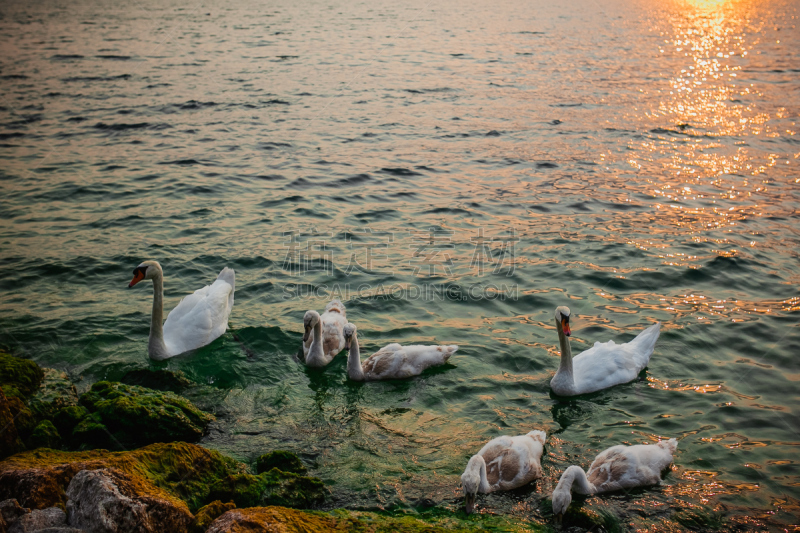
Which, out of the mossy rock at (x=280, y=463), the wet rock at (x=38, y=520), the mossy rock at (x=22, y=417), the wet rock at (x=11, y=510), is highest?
the wet rock at (x=11, y=510)

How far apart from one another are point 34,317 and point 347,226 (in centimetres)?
685

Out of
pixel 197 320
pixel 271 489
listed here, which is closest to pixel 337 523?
pixel 271 489

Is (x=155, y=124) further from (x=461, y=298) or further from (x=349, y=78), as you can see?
(x=461, y=298)

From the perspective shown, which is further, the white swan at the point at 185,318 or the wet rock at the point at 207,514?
the white swan at the point at 185,318

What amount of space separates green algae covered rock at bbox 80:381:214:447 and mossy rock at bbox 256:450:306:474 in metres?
1.08

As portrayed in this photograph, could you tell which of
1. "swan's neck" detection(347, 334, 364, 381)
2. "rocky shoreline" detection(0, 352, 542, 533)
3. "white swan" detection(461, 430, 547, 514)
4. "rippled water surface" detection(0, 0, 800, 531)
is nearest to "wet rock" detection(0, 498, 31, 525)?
"rocky shoreline" detection(0, 352, 542, 533)

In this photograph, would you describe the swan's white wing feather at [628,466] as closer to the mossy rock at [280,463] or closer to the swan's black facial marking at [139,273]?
the mossy rock at [280,463]

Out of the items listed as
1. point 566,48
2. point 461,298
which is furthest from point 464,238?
point 566,48

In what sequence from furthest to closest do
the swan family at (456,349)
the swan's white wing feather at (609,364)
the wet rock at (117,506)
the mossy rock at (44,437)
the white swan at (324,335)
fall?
the white swan at (324,335) < the swan's white wing feather at (609,364) < the swan family at (456,349) < the mossy rock at (44,437) < the wet rock at (117,506)

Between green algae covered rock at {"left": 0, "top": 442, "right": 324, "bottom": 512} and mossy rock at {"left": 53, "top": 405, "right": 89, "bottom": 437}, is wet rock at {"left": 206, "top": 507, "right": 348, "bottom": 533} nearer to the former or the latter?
green algae covered rock at {"left": 0, "top": 442, "right": 324, "bottom": 512}

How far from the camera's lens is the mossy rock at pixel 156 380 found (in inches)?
344

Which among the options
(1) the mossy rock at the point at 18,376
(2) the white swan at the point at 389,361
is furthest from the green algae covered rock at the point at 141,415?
(2) the white swan at the point at 389,361

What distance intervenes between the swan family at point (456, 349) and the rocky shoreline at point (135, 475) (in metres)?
0.66

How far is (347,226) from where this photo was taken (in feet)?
49.2
